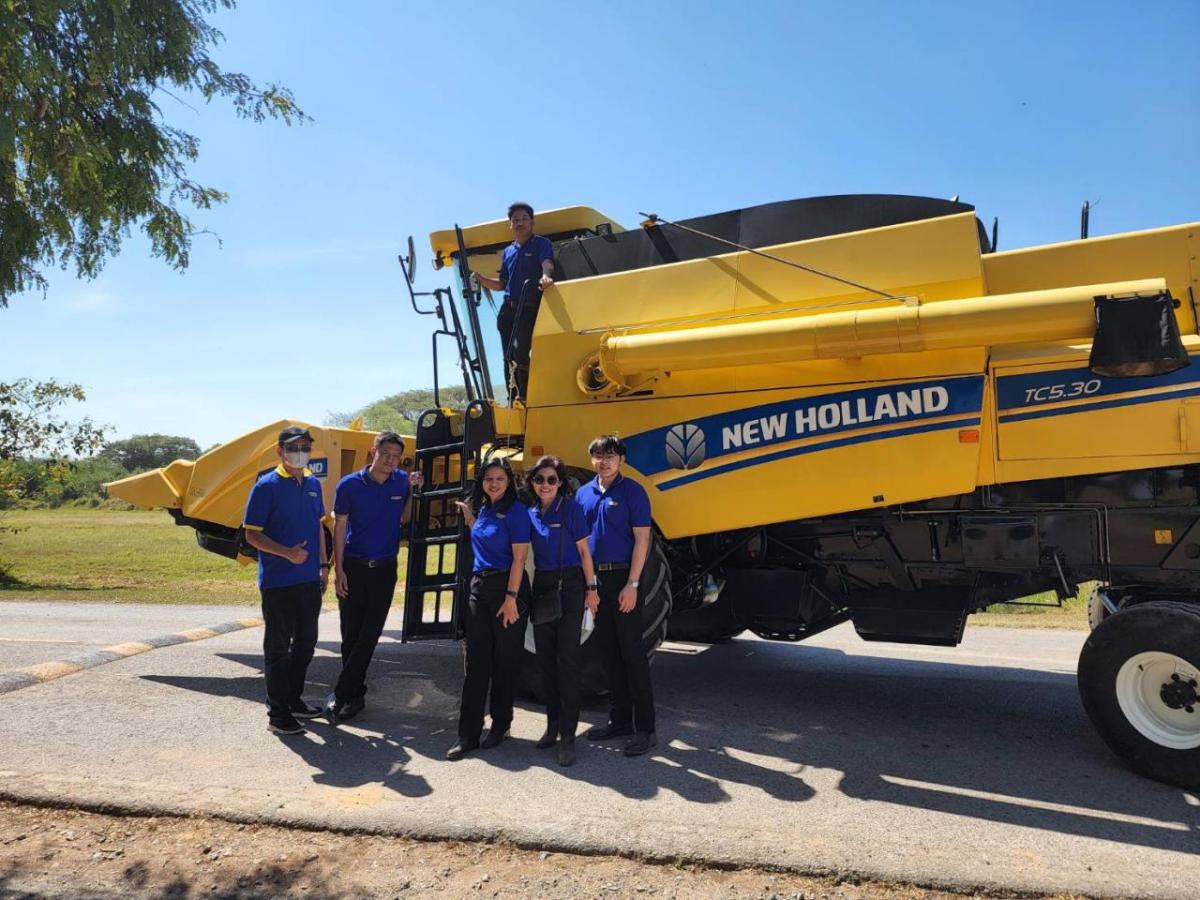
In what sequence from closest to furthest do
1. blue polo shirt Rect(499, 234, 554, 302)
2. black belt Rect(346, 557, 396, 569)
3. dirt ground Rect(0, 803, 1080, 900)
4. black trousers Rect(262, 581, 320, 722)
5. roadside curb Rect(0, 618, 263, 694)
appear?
1. dirt ground Rect(0, 803, 1080, 900)
2. black trousers Rect(262, 581, 320, 722)
3. black belt Rect(346, 557, 396, 569)
4. roadside curb Rect(0, 618, 263, 694)
5. blue polo shirt Rect(499, 234, 554, 302)

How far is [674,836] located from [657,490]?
7.35ft

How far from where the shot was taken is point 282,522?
5082mm

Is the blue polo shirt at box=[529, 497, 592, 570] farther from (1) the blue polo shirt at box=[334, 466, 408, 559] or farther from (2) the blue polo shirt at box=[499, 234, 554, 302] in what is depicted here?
(2) the blue polo shirt at box=[499, 234, 554, 302]

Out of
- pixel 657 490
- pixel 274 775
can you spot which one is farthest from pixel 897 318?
pixel 274 775

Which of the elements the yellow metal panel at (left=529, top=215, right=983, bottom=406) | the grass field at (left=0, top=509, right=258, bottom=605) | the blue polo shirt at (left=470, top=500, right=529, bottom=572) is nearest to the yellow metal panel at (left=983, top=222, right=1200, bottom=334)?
the yellow metal panel at (left=529, top=215, right=983, bottom=406)

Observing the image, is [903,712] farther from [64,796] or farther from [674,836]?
[64,796]

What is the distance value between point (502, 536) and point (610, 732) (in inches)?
53.0

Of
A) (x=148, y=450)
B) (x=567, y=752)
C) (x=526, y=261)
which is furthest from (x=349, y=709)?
(x=148, y=450)

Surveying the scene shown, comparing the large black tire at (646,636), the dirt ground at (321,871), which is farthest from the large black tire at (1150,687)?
the large black tire at (646,636)

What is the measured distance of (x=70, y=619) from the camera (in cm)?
983

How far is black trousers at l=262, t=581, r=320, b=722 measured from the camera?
16.7 feet

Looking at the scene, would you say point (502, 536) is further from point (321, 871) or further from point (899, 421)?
point (899, 421)

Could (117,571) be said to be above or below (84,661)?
below

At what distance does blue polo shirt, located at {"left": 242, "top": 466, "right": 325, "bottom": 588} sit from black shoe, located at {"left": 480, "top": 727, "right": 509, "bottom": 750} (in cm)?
144
